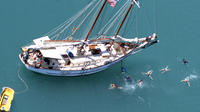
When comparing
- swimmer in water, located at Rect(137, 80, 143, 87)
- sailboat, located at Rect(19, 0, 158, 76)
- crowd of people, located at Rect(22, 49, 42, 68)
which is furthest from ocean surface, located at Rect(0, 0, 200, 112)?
crowd of people, located at Rect(22, 49, 42, 68)

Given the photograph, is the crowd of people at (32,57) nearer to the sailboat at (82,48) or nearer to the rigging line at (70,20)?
the sailboat at (82,48)

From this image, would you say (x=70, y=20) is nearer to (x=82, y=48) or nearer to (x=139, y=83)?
(x=82, y=48)

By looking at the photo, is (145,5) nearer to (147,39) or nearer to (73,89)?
(147,39)

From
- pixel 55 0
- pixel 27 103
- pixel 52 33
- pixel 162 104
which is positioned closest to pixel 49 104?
pixel 27 103

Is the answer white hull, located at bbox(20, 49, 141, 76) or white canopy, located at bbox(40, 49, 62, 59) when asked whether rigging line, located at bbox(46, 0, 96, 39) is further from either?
white hull, located at bbox(20, 49, 141, 76)

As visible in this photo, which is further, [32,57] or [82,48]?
[82,48]

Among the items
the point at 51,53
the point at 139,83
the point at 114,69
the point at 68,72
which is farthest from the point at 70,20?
the point at 139,83

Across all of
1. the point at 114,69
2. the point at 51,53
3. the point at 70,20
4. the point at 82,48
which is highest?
the point at 70,20

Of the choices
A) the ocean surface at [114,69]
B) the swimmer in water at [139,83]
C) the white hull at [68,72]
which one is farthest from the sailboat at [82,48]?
the swimmer in water at [139,83]
